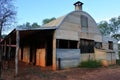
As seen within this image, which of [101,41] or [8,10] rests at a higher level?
[8,10]

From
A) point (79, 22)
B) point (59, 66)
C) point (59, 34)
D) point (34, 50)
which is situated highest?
point (79, 22)

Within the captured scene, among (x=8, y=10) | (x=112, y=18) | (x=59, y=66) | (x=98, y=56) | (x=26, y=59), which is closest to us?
(x=59, y=66)

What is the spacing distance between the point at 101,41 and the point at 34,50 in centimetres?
790

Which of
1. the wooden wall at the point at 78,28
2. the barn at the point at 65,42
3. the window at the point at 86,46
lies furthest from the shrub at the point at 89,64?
the wooden wall at the point at 78,28

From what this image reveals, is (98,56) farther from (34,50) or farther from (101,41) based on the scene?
(34,50)

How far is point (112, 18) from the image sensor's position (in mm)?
47250

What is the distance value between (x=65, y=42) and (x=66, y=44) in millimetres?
222

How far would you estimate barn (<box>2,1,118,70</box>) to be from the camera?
14.1 m

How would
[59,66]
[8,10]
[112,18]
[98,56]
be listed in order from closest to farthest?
[59,66] → [8,10] → [98,56] → [112,18]

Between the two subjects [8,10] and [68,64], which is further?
[8,10]

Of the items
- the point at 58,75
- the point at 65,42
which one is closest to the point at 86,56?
the point at 65,42

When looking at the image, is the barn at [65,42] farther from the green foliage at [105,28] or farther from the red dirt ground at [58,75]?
the green foliage at [105,28]

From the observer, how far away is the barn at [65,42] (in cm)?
1415

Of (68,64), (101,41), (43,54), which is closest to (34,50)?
(43,54)
